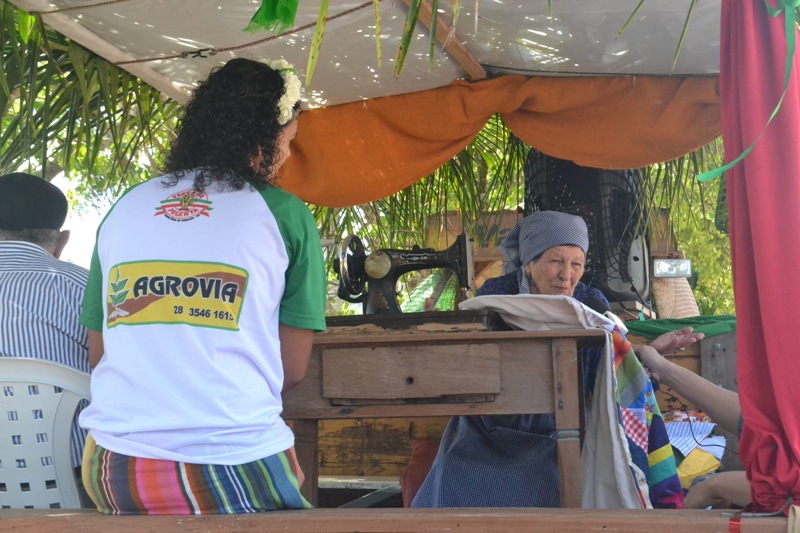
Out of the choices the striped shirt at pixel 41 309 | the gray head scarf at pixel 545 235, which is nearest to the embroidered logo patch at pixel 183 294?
the striped shirt at pixel 41 309

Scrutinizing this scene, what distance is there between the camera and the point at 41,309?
7.88ft

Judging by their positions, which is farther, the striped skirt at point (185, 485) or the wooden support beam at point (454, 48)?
the wooden support beam at point (454, 48)

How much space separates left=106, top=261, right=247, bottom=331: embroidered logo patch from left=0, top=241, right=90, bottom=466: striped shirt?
0.55m

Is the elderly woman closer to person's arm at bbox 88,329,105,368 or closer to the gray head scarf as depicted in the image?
the gray head scarf

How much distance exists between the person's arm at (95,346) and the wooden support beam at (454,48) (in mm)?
1556

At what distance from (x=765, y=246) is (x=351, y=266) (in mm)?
1825

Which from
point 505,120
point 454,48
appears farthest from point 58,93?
point 505,120

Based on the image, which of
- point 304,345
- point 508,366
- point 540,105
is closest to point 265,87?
point 304,345

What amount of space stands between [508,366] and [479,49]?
1604 mm

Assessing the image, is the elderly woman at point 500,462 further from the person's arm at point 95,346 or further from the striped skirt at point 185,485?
the person's arm at point 95,346

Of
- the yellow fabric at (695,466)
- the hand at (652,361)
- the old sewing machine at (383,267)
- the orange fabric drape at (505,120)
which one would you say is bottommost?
the yellow fabric at (695,466)

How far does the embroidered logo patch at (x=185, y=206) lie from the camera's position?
1993 millimetres

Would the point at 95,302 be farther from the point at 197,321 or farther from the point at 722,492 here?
the point at 722,492

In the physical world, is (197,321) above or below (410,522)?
above
